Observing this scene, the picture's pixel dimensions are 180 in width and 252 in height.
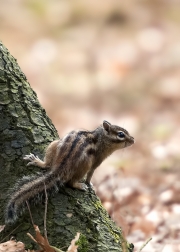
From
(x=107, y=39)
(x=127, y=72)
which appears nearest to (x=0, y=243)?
(x=127, y=72)

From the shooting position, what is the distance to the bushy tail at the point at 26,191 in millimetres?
3605

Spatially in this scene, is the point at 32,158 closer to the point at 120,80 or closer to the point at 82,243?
the point at 82,243

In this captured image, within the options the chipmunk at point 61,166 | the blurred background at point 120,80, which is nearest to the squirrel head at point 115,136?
the chipmunk at point 61,166

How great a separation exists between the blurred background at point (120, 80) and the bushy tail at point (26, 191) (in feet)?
5.10

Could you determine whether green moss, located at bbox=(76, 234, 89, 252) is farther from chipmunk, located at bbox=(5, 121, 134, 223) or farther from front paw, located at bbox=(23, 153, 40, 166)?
front paw, located at bbox=(23, 153, 40, 166)

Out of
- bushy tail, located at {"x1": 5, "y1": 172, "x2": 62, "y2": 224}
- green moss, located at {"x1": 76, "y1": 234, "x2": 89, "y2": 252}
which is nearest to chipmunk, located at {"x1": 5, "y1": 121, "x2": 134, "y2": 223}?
bushy tail, located at {"x1": 5, "y1": 172, "x2": 62, "y2": 224}

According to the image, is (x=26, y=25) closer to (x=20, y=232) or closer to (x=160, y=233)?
(x=160, y=233)

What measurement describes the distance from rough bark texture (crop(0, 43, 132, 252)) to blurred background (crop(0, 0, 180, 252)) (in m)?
1.43

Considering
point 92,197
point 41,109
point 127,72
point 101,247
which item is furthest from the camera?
point 127,72

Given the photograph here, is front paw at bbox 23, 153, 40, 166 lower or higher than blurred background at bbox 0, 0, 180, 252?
lower

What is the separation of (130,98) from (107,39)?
7.61 feet

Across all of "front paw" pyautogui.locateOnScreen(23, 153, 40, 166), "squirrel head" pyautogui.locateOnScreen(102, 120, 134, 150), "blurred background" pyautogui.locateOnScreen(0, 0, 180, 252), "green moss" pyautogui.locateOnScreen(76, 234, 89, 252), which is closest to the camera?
"green moss" pyautogui.locateOnScreen(76, 234, 89, 252)

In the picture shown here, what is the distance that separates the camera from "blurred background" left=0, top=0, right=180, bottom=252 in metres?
6.65

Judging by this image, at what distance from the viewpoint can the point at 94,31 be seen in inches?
484
